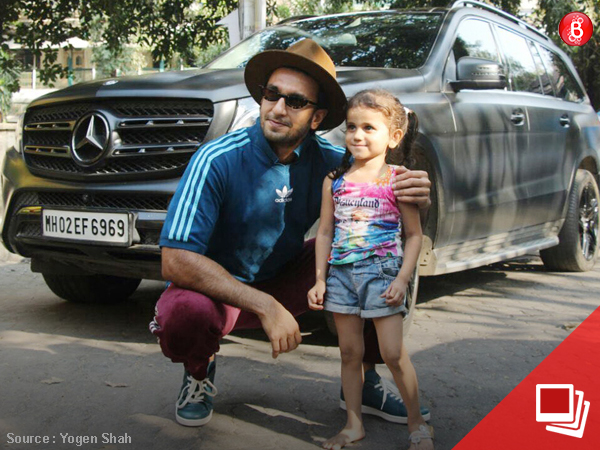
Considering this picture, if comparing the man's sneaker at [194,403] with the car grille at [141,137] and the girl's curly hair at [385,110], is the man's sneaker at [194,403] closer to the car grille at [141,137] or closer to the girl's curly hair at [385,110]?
the girl's curly hair at [385,110]

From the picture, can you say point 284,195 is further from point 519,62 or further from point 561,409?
point 519,62

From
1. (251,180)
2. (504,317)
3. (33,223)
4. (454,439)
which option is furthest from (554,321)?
(33,223)

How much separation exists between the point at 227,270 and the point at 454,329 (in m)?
2.11

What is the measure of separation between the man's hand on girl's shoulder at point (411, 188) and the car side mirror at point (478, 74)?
2.02 meters

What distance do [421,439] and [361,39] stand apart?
298cm

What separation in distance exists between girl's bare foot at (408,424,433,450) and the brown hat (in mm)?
1294

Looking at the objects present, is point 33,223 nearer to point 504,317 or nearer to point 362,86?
point 362,86

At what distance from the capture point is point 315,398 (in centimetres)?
347

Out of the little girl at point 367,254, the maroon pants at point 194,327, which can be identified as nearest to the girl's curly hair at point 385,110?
the little girl at point 367,254

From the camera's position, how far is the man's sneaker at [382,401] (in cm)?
320

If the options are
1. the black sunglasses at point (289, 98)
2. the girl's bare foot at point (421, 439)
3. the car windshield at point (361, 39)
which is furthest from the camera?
the car windshield at point (361, 39)

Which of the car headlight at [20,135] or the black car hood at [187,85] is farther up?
the black car hood at [187,85]

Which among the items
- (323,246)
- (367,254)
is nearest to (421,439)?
(367,254)

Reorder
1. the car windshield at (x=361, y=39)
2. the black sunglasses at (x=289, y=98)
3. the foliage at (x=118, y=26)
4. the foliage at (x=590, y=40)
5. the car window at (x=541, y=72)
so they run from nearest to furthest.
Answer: the black sunglasses at (x=289, y=98)
the car windshield at (x=361, y=39)
the car window at (x=541, y=72)
the foliage at (x=118, y=26)
the foliage at (x=590, y=40)
